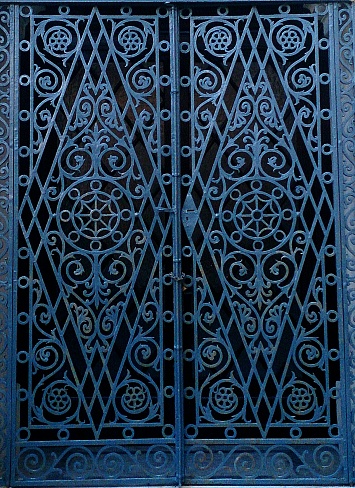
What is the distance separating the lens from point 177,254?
4.25 metres

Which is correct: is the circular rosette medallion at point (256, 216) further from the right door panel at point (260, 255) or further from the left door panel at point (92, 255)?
the left door panel at point (92, 255)

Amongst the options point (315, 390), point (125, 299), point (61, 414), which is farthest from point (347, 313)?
point (61, 414)

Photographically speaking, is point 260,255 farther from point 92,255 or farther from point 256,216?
A: point 92,255

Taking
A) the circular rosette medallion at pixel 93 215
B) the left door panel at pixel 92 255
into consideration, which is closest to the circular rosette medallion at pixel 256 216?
the left door panel at pixel 92 255

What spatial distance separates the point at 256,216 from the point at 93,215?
993 millimetres

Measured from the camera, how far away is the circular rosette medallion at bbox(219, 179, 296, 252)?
4297 millimetres

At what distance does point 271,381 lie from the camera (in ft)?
15.1

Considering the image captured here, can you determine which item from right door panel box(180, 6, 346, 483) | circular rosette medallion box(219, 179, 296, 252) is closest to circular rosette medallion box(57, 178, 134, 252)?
right door panel box(180, 6, 346, 483)

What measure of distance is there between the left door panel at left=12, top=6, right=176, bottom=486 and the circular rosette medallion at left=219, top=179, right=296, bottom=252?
384 mm

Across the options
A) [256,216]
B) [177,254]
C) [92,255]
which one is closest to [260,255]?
[256,216]

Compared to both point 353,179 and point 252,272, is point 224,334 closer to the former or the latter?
point 252,272

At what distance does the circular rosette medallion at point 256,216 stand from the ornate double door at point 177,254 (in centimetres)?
1

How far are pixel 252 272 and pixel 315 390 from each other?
81cm

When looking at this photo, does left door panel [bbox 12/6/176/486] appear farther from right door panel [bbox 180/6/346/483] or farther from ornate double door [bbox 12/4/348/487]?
right door panel [bbox 180/6/346/483]
